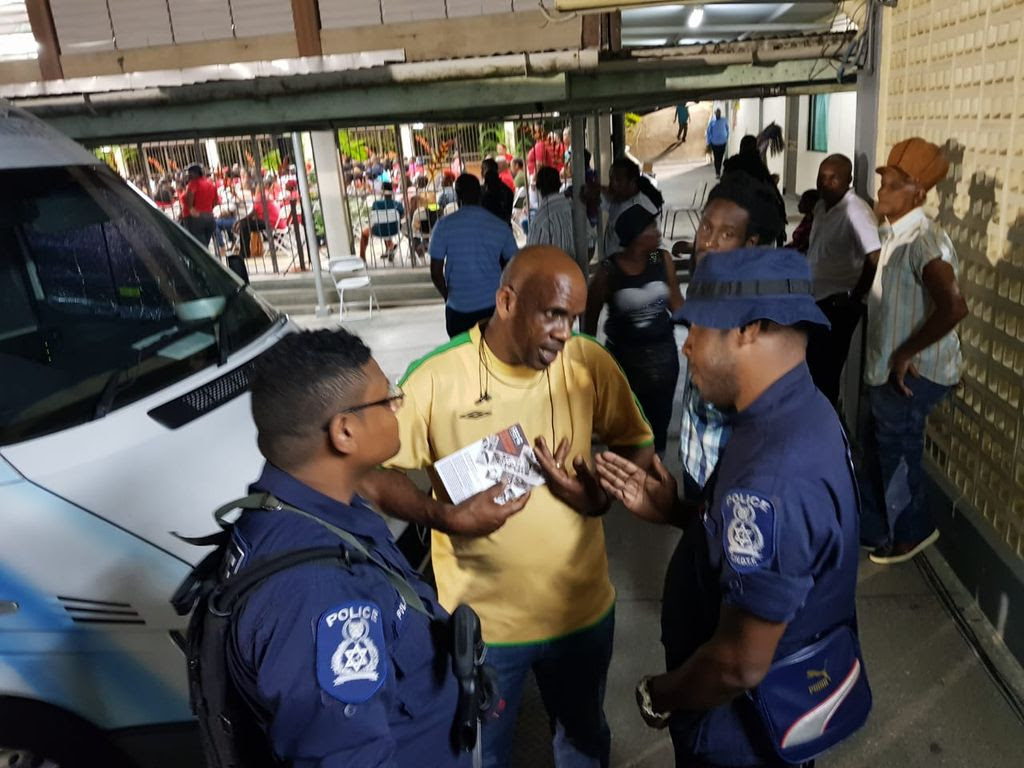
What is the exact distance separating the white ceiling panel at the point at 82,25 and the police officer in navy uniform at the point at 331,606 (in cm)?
540

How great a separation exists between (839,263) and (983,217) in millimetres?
1209

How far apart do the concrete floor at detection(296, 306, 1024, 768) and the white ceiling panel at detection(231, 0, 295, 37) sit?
14.1 feet

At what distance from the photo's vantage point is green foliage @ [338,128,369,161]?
614 inches

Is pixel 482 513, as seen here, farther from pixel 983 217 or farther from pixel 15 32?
pixel 15 32

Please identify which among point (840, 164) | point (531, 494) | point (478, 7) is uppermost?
point (478, 7)

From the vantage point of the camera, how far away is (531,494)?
203 cm

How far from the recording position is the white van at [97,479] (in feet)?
6.90

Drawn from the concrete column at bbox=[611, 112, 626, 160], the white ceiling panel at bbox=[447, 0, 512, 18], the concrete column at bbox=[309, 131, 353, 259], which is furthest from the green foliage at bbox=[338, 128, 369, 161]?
the white ceiling panel at bbox=[447, 0, 512, 18]

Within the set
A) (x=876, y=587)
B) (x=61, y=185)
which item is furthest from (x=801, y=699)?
(x=61, y=185)

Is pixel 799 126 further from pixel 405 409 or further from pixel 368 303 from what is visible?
pixel 405 409

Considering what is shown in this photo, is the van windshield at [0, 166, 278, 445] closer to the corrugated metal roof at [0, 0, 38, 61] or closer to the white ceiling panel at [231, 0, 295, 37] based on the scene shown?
the white ceiling panel at [231, 0, 295, 37]

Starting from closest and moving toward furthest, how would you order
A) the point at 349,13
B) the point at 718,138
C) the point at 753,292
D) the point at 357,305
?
the point at 753,292
the point at 349,13
the point at 357,305
the point at 718,138

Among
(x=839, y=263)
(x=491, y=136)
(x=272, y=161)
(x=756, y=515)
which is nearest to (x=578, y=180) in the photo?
(x=839, y=263)

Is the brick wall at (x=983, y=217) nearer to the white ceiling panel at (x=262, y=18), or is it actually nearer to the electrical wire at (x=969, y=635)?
the electrical wire at (x=969, y=635)
